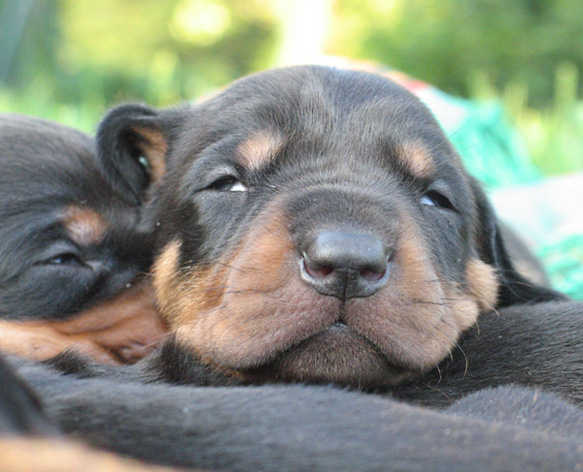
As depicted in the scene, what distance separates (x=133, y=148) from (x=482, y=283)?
183 cm

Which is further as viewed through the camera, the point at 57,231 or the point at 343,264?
the point at 57,231

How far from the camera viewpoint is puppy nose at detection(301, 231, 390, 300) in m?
2.07

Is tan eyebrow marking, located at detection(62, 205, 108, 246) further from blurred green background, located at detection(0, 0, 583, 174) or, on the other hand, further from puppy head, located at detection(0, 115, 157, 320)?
blurred green background, located at detection(0, 0, 583, 174)

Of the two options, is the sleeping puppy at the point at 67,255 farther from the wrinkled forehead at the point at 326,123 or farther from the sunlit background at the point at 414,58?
the sunlit background at the point at 414,58

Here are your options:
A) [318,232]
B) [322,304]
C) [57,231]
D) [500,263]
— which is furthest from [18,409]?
[500,263]

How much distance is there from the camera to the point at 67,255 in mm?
3178

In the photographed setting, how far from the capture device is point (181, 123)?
3564 mm

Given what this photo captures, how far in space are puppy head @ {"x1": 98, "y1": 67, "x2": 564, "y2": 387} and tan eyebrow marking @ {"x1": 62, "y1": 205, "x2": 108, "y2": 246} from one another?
27 centimetres

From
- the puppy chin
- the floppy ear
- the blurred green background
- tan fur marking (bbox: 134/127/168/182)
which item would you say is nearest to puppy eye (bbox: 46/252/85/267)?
tan fur marking (bbox: 134/127/168/182)

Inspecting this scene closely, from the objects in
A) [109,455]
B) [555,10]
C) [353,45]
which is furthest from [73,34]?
[109,455]

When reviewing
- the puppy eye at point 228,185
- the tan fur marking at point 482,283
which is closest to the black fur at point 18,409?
the puppy eye at point 228,185

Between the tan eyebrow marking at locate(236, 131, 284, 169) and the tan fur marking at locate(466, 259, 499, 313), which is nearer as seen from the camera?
the tan eyebrow marking at locate(236, 131, 284, 169)

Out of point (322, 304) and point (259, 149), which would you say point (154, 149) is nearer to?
point (259, 149)

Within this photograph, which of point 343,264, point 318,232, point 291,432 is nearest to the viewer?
point 291,432
